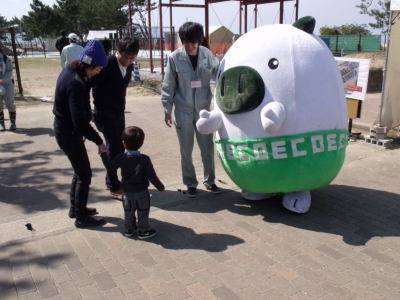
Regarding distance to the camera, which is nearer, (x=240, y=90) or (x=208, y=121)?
(x=240, y=90)

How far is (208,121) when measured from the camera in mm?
3947

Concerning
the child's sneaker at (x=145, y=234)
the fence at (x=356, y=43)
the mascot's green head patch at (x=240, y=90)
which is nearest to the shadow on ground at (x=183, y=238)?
the child's sneaker at (x=145, y=234)

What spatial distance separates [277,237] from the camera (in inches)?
148

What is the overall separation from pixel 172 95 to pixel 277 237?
198 centimetres

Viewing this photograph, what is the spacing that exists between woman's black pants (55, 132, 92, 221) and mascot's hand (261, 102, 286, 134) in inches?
70.8

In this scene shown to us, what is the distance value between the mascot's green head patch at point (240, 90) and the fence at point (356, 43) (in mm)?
22951

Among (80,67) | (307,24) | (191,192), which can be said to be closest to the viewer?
(80,67)

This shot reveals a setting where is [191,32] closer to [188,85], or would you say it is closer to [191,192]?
[188,85]

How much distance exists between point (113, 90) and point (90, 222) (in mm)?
1486

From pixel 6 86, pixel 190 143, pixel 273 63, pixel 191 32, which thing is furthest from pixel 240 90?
pixel 6 86

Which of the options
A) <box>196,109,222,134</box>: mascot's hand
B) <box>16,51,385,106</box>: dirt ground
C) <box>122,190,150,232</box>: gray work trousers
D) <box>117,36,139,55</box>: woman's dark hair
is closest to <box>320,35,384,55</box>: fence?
<box>16,51,385,106</box>: dirt ground

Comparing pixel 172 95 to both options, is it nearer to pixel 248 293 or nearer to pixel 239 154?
pixel 239 154

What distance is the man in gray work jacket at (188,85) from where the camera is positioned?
4.41 metres

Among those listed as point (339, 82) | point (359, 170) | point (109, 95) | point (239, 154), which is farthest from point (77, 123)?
point (359, 170)
